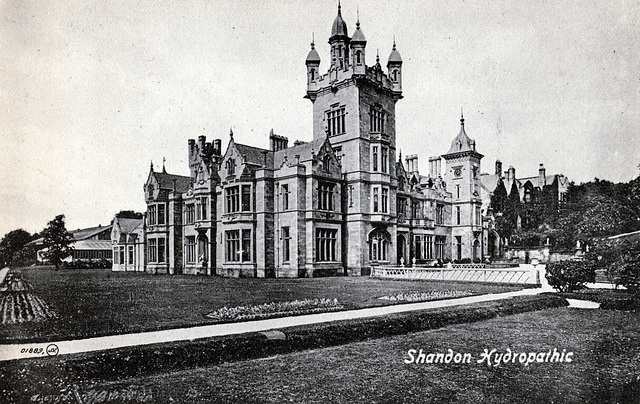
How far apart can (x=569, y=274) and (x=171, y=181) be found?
41.1 m

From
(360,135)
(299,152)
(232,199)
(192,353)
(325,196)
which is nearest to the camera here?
(192,353)

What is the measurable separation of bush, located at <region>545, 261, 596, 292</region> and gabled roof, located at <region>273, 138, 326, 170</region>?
64.8 feet

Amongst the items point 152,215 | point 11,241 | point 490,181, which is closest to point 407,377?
point 11,241

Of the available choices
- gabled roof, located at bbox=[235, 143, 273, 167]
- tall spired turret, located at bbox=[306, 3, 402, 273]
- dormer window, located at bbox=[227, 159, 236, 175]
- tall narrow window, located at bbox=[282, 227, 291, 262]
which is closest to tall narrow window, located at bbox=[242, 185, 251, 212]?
gabled roof, located at bbox=[235, 143, 273, 167]

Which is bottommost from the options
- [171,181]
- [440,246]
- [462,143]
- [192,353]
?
[440,246]

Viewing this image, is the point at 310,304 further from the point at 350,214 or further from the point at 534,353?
the point at 350,214

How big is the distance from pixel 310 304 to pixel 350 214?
21.6 m

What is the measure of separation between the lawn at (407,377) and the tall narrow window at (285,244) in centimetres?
2399

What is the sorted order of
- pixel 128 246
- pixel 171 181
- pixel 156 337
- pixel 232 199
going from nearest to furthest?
pixel 156 337 < pixel 232 199 < pixel 171 181 < pixel 128 246

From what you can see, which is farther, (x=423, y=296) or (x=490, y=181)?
(x=490, y=181)

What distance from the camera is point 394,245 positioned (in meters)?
39.6

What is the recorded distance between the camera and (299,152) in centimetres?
3834

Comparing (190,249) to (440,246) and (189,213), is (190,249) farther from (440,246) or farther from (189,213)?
(440,246)

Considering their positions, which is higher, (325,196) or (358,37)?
(358,37)
